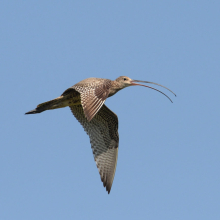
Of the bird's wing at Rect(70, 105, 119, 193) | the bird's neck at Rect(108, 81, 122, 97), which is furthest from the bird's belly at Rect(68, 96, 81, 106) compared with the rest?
the bird's wing at Rect(70, 105, 119, 193)

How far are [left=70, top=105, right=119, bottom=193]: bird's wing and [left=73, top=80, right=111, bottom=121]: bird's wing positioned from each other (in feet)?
5.92

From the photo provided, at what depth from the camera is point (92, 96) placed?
13625 mm

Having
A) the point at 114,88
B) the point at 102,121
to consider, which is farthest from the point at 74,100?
the point at 102,121

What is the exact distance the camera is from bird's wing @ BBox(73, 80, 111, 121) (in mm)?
13192

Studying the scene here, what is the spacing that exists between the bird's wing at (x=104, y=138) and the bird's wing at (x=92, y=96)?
1805mm

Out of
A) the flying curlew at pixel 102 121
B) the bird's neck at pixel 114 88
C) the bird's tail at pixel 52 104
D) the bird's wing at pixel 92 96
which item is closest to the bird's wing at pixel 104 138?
the flying curlew at pixel 102 121

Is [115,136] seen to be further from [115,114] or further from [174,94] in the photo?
[174,94]

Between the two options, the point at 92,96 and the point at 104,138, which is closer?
the point at 92,96

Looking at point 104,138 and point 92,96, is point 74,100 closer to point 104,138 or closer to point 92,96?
point 92,96

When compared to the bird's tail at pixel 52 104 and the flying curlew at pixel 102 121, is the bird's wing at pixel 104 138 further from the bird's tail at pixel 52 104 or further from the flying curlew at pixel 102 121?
the bird's tail at pixel 52 104

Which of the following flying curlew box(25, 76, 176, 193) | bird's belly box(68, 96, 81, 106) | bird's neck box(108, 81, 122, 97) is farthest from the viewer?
bird's neck box(108, 81, 122, 97)

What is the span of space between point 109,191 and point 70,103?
3.20m

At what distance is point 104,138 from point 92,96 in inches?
126

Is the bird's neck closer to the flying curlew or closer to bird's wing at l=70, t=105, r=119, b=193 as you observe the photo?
the flying curlew
